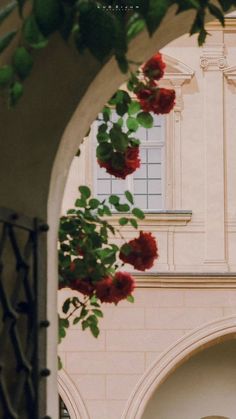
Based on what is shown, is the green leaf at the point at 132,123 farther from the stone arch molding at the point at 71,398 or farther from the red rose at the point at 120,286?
the stone arch molding at the point at 71,398

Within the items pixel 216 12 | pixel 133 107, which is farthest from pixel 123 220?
pixel 216 12

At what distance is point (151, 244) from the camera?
6125mm

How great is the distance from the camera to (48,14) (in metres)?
3.49

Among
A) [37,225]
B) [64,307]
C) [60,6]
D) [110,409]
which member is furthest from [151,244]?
[110,409]

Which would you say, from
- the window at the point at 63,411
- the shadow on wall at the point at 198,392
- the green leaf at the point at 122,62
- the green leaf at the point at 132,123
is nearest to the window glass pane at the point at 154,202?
the shadow on wall at the point at 198,392

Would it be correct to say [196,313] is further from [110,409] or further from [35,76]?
[35,76]

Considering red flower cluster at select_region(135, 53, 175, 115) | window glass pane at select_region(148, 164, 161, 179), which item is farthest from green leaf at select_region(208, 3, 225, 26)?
window glass pane at select_region(148, 164, 161, 179)

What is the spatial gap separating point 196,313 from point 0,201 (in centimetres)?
1444

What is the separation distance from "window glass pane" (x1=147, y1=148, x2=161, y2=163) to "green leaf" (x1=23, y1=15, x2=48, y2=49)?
50.7 ft

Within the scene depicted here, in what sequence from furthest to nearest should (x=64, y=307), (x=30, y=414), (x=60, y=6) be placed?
(x=64, y=307), (x=30, y=414), (x=60, y=6)

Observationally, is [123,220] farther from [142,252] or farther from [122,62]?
[122,62]

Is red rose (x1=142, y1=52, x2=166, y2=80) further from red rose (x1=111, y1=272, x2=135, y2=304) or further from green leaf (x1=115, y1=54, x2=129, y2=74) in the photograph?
green leaf (x1=115, y1=54, x2=129, y2=74)

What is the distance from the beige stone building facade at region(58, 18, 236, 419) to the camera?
18.3 meters

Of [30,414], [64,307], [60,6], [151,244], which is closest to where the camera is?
[60,6]
